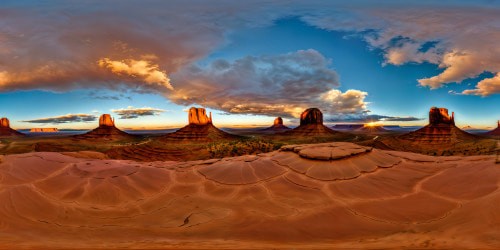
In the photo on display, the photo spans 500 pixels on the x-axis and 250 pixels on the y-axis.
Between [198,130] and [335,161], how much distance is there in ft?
259

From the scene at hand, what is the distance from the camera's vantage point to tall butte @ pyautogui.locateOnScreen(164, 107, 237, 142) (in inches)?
3250

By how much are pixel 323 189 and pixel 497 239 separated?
5.31 meters

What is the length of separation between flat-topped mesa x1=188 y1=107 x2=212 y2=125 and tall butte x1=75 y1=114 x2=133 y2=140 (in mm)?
41368

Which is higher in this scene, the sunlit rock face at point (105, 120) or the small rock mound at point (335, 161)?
the sunlit rock face at point (105, 120)

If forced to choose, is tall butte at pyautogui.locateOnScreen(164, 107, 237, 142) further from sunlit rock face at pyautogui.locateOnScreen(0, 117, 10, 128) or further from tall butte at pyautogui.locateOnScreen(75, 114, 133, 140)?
sunlit rock face at pyautogui.locateOnScreen(0, 117, 10, 128)

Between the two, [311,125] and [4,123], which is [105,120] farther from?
[311,125]

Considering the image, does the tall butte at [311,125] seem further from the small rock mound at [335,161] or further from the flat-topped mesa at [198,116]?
the small rock mound at [335,161]

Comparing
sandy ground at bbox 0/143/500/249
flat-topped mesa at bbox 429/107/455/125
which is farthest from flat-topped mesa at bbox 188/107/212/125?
flat-topped mesa at bbox 429/107/455/125

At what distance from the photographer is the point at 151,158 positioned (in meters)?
61.2

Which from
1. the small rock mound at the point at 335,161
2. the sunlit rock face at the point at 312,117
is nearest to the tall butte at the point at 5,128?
the sunlit rock face at the point at 312,117

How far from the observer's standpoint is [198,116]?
303ft

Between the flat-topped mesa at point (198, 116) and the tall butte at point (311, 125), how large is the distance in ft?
134

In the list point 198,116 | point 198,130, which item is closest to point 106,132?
point 198,116

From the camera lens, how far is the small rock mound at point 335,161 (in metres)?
11.3
